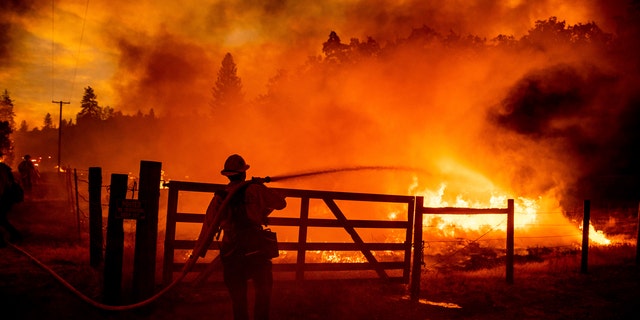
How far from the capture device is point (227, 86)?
90375 millimetres

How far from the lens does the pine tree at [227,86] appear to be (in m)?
89.7

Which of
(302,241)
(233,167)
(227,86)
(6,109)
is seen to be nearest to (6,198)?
(302,241)

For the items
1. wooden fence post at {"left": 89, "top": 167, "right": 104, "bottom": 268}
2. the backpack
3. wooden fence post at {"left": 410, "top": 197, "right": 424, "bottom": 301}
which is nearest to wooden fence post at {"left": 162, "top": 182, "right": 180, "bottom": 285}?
the backpack

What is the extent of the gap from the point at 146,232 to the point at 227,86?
88.5 metres

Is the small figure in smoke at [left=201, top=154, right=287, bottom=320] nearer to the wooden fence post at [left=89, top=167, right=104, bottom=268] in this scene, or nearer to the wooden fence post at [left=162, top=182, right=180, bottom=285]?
the wooden fence post at [left=162, top=182, right=180, bottom=285]

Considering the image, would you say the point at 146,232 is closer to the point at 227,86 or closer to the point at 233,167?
the point at 233,167

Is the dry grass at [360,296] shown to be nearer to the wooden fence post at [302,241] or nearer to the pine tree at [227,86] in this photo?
the wooden fence post at [302,241]

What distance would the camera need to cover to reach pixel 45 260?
805 centimetres

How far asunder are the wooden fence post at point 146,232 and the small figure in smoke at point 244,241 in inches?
54.9

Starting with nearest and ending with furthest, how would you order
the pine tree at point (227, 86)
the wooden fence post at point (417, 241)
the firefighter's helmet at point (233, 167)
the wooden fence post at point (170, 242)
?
the firefighter's helmet at point (233, 167)
the wooden fence post at point (170, 242)
the wooden fence post at point (417, 241)
the pine tree at point (227, 86)

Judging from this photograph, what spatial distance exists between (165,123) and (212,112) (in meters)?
13.5

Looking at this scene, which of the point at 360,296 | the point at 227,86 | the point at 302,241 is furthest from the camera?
the point at 227,86

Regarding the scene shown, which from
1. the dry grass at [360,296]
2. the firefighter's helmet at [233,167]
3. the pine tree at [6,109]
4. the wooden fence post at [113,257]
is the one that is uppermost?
the pine tree at [6,109]

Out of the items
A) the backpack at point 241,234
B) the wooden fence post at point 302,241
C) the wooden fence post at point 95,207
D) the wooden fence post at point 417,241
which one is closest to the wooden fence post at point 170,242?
the backpack at point 241,234
